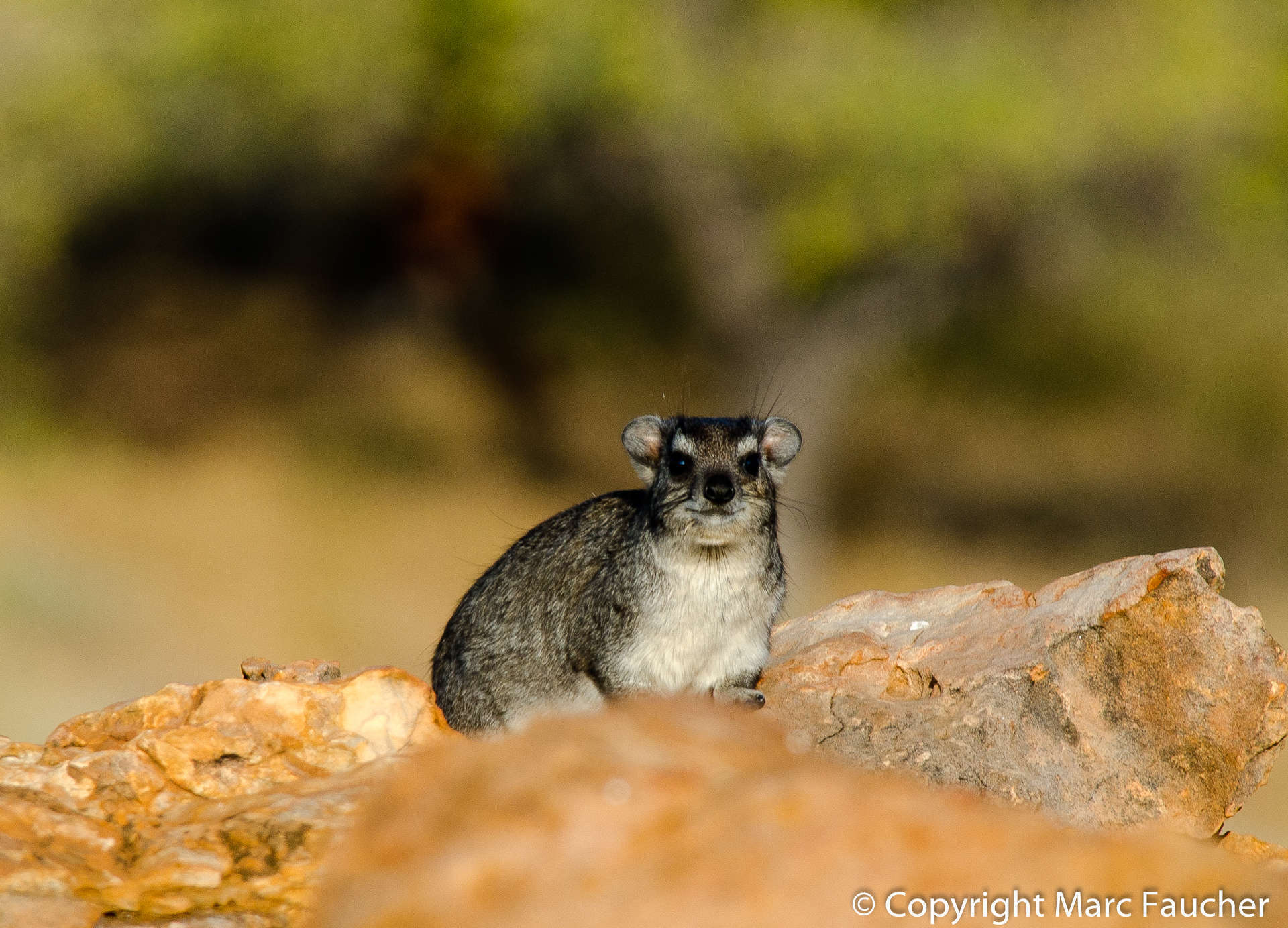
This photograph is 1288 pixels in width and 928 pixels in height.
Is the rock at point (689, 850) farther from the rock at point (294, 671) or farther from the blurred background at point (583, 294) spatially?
the blurred background at point (583, 294)

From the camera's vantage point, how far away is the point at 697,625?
7586 mm

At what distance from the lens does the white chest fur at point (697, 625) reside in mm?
7574

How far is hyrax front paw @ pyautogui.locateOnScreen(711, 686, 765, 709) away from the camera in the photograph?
746cm

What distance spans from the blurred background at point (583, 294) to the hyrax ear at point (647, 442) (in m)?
8.93

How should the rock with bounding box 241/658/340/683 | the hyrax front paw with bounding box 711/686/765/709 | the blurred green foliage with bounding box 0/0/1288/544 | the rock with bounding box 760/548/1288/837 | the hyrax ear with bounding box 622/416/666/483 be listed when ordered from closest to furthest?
the rock with bounding box 760/548/1288/837
the hyrax front paw with bounding box 711/686/765/709
the rock with bounding box 241/658/340/683
the hyrax ear with bounding box 622/416/666/483
the blurred green foliage with bounding box 0/0/1288/544

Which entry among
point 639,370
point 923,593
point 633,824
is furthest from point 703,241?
point 633,824

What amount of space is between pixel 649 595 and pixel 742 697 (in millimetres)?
689

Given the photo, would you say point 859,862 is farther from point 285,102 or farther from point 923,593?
point 285,102

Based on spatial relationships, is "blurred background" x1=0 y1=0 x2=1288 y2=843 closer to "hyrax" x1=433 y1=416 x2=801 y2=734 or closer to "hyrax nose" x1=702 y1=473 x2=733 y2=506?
"hyrax" x1=433 y1=416 x2=801 y2=734

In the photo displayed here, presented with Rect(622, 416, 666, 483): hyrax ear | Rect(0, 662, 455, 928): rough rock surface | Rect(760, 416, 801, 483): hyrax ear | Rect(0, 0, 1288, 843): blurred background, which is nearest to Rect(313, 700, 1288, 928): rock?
Rect(0, 662, 455, 928): rough rock surface

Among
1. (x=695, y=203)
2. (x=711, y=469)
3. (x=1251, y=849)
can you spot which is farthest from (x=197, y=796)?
(x=695, y=203)

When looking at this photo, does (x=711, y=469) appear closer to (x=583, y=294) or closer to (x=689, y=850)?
(x=689, y=850)

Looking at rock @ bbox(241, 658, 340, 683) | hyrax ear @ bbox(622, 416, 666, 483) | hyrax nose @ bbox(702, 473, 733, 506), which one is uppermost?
hyrax ear @ bbox(622, 416, 666, 483)

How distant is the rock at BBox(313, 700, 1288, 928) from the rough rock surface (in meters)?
1.23
